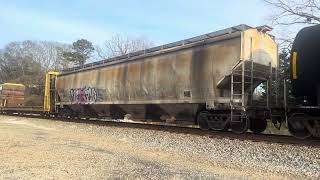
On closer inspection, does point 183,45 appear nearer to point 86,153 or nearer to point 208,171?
point 86,153

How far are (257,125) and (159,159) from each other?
641cm

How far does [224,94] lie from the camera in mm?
15422

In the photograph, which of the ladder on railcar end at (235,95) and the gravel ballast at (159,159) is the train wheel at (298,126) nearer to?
the gravel ballast at (159,159)

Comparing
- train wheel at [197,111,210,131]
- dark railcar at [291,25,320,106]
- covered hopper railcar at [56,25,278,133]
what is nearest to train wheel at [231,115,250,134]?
covered hopper railcar at [56,25,278,133]

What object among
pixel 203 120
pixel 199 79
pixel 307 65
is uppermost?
pixel 307 65

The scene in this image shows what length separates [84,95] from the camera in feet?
83.0

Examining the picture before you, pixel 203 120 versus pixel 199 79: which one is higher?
pixel 199 79

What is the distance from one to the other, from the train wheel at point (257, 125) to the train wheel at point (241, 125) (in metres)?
0.73

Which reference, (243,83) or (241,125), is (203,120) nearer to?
(241,125)

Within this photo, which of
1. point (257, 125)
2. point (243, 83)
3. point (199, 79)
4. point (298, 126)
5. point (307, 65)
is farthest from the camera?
point (199, 79)

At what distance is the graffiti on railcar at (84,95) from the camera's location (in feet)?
79.7

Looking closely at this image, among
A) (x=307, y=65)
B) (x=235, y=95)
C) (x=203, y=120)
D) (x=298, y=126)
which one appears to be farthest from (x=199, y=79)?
(x=307, y=65)

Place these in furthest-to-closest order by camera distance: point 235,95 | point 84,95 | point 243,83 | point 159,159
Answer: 1. point 84,95
2. point 235,95
3. point 243,83
4. point 159,159

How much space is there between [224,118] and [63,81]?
16.3 m
